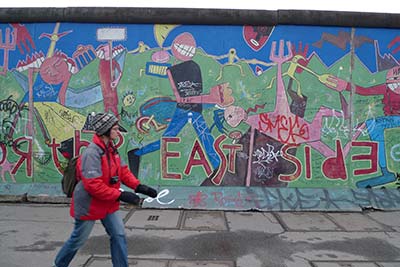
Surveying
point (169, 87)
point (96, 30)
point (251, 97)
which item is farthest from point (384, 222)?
point (96, 30)

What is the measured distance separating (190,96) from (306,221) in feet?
10.5

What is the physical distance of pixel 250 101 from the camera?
7.34 m

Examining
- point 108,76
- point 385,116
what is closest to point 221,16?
point 108,76

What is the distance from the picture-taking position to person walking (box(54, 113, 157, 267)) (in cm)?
357

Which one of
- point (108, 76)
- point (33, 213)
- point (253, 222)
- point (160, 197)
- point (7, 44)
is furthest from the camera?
point (7, 44)

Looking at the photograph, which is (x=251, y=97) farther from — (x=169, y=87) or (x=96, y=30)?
(x=96, y=30)

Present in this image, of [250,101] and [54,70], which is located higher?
[54,70]

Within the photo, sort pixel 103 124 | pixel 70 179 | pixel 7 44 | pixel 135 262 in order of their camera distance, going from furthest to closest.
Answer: pixel 7 44 → pixel 135 262 → pixel 70 179 → pixel 103 124

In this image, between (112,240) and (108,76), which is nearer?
(112,240)

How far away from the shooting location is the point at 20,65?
298 inches

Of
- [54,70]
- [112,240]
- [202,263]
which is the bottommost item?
[202,263]

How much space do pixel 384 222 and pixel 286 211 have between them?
65.8 inches

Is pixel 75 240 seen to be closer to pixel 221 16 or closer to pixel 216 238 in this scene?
pixel 216 238

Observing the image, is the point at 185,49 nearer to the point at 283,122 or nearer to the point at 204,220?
the point at 283,122
